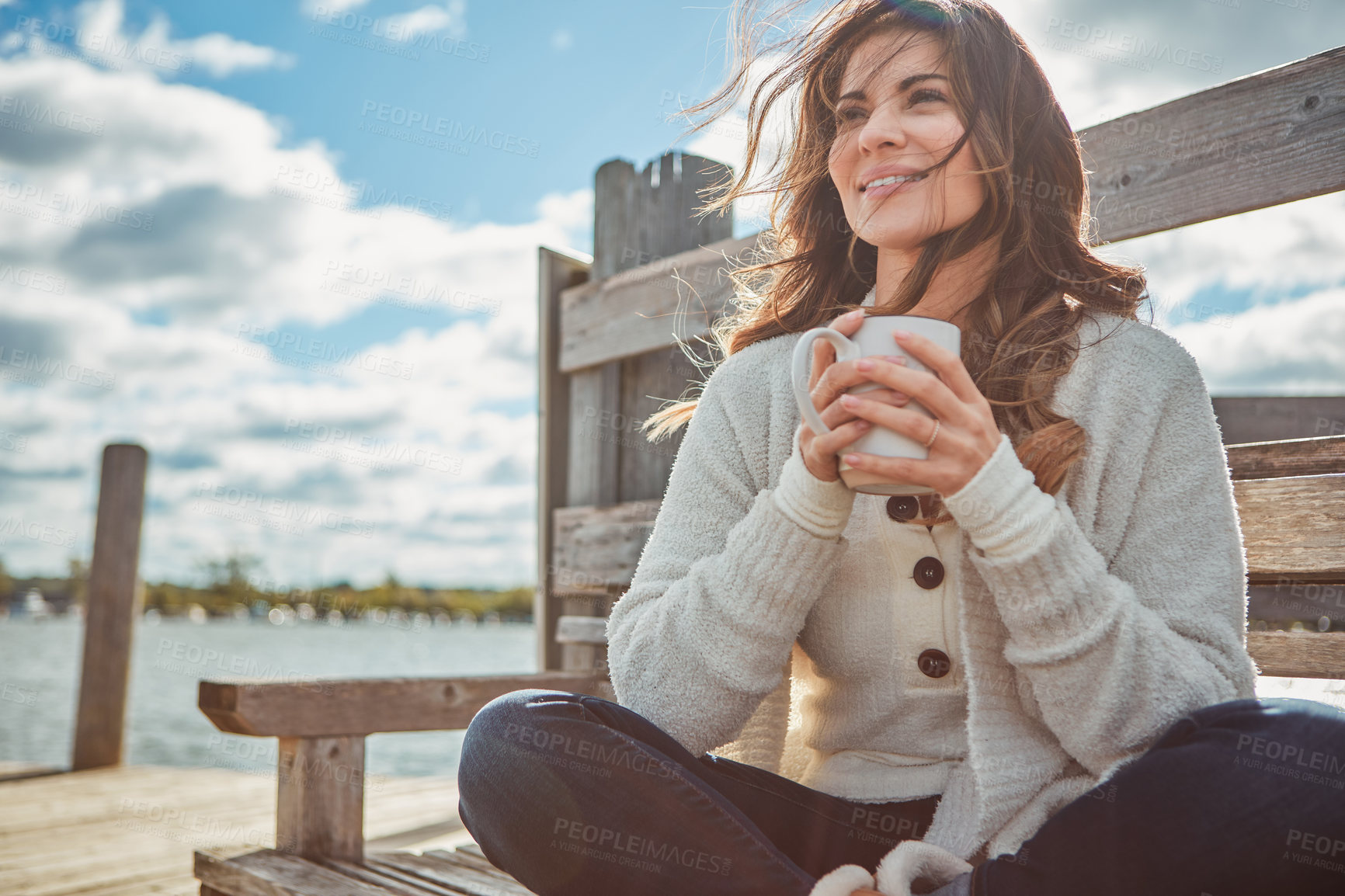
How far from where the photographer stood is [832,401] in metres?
1.13

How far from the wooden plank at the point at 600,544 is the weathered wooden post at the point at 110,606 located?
3150 mm

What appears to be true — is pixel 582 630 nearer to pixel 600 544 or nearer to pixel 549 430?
pixel 600 544

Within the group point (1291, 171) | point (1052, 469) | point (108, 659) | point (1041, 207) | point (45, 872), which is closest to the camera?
point (1052, 469)

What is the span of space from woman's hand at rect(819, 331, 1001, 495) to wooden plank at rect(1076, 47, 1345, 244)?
43.8 inches

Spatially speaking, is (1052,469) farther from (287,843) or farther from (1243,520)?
(287,843)

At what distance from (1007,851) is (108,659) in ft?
16.8

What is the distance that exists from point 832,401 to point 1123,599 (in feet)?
1.38

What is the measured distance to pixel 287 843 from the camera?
83.1 inches

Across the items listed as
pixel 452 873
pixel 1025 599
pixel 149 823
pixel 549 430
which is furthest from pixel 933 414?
pixel 149 823

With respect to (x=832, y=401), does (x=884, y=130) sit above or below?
above

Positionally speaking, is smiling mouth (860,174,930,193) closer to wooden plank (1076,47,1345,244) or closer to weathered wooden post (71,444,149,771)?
wooden plank (1076,47,1345,244)

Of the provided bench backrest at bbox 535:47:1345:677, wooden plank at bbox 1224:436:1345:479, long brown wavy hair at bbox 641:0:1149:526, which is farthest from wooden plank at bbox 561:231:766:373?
wooden plank at bbox 1224:436:1345:479

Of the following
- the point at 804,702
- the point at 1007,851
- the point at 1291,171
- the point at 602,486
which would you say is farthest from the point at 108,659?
the point at 1291,171

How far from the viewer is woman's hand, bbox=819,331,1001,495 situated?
1.06 m
